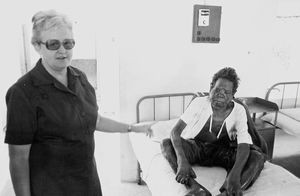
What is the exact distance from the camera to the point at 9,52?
2213 mm

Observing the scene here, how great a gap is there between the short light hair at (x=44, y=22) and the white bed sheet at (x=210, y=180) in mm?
1184

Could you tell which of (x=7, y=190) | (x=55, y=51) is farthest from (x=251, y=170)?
(x=7, y=190)

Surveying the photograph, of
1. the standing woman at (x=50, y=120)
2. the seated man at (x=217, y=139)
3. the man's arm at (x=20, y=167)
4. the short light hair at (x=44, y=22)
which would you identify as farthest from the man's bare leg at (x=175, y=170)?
the short light hair at (x=44, y=22)

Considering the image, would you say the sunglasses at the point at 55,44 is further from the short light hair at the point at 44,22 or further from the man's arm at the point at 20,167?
the man's arm at the point at 20,167

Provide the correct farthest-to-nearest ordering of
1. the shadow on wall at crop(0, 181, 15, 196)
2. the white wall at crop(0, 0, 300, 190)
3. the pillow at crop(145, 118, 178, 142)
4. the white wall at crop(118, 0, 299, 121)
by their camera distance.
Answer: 1. the white wall at crop(118, 0, 299, 121)
2. the white wall at crop(0, 0, 300, 190)
3. the pillow at crop(145, 118, 178, 142)
4. the shadow on wall at crop(0, 181, 15, 196)

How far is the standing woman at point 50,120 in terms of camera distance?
121cm

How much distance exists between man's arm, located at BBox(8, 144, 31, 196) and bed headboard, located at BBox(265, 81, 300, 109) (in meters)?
2.78

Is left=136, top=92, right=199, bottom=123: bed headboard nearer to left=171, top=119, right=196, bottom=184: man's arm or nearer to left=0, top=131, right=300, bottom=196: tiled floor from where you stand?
left=0, top=131, right=300, bottom=196: tiled floor

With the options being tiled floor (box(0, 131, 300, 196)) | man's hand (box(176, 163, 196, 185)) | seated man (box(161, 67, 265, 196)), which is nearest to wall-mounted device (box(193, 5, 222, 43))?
seated man (box(161, 67, 265, 196))

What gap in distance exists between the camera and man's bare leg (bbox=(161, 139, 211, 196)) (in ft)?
5.41

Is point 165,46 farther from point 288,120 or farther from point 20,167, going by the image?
point 20,167

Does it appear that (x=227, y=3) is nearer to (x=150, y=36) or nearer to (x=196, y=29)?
(x=196, y=29)

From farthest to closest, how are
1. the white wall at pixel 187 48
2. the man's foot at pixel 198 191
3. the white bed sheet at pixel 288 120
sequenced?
the white bed sheet at pixel 288 120, the white wall at pixel 187 48, the man's foot at pixel 198 191

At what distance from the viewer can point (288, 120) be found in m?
3.00
